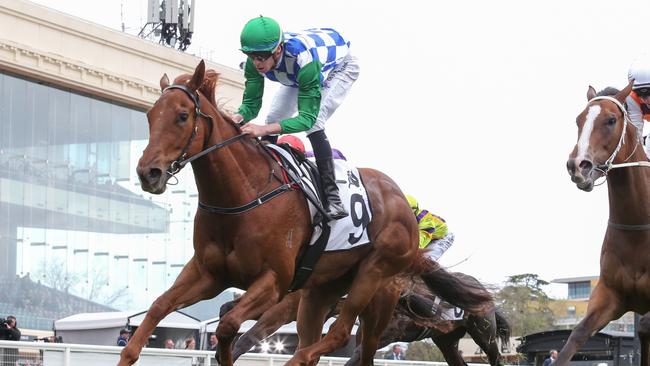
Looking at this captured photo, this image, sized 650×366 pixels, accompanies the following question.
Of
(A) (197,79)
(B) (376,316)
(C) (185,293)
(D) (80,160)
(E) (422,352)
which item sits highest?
(D) (80,160)

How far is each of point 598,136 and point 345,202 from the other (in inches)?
60.4

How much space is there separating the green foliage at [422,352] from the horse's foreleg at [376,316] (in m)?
25.0

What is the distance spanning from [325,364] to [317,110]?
520cm

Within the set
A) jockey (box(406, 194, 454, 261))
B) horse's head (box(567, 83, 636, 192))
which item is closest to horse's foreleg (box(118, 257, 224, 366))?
horse's head (box(567, 83, 636, 192))

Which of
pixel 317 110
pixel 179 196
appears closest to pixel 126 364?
pixel 317 110

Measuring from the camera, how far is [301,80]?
6.34 m

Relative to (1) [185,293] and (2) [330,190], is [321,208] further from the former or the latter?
(1) [185,293]

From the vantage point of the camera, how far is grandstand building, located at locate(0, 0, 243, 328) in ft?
81.5

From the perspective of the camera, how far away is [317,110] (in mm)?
6426

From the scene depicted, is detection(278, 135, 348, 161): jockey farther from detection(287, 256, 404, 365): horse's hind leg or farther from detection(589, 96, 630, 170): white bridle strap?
detection(589, 96, 630, 170): white bridle strap

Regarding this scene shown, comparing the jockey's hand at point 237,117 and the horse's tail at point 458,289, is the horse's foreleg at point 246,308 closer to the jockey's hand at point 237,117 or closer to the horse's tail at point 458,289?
the jockey's hand at point 237,117

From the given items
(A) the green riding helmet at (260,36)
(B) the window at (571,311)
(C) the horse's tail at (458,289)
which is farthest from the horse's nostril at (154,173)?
(B) the window at (571,311)

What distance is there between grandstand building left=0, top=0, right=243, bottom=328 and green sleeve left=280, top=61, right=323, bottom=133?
18.7 meters

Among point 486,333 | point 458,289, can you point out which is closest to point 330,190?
point 458,289
